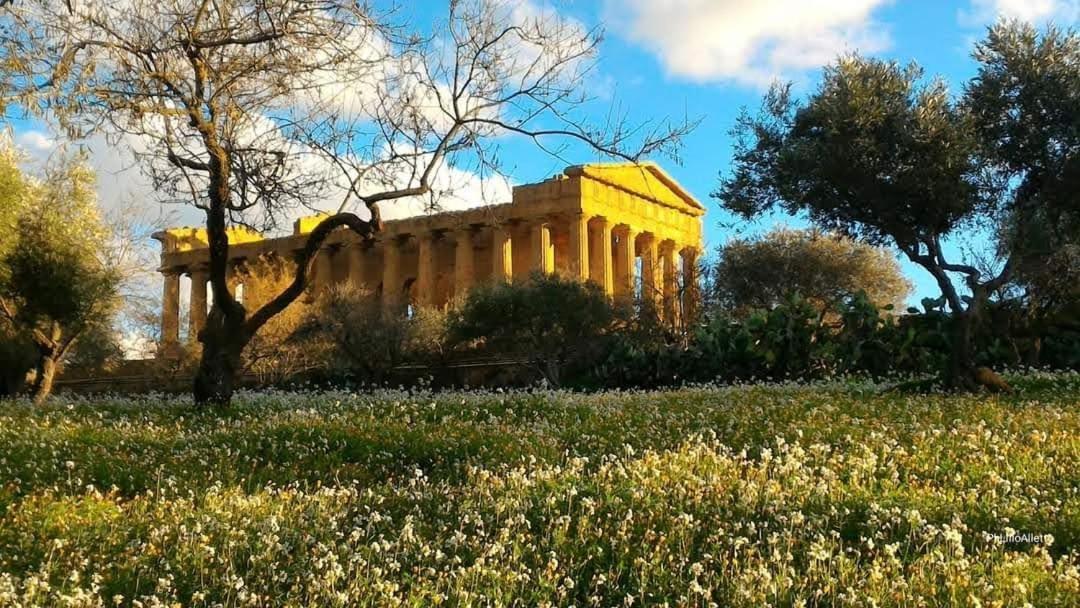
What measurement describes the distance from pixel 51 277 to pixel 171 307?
48212 millimetres

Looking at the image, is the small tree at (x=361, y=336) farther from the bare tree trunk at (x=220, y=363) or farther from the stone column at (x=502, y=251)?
the bare tree trunk at (x=220, y=363)

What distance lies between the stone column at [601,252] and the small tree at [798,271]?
900cm

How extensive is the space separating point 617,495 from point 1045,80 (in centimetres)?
1379

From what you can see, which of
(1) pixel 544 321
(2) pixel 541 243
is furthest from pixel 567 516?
(2) pixel 541 243

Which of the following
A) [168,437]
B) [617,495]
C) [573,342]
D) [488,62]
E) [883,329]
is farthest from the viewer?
[573,342]

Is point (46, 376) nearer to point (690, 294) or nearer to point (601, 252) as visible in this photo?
point (690, 294)

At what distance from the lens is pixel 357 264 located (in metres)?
68.6

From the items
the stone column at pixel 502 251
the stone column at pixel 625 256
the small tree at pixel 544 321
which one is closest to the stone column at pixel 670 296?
the stone column at pixel 625 256

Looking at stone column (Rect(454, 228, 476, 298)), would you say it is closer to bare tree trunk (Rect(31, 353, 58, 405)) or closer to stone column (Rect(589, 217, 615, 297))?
stone column (Rect(589, 217, 615, 297))

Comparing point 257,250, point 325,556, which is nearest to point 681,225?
point 257,250

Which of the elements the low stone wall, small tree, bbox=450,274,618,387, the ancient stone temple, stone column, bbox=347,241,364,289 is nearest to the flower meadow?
small tree, bbox=450,274,618,387

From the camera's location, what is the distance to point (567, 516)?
21.5ft

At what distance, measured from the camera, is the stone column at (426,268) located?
62.9 meters

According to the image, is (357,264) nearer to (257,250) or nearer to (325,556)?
(257,250)
